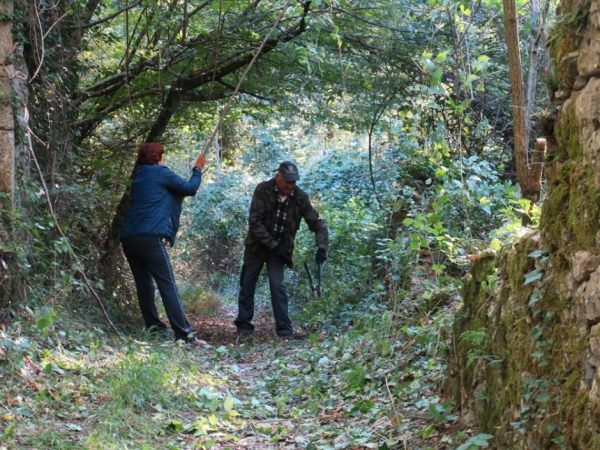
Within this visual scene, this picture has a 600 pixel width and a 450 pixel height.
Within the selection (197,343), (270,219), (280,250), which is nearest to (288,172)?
(270,219)

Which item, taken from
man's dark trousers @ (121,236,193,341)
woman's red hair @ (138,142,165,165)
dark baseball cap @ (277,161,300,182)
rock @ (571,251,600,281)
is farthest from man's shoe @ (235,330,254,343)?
rock @ (571,251,600,281)

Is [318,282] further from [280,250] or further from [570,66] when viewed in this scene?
[570,66]

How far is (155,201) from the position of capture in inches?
287

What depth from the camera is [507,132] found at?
9266 mm

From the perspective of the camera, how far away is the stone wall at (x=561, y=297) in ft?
7.68

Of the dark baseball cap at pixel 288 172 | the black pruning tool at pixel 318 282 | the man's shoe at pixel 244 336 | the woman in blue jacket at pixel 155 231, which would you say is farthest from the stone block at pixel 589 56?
the black pruning tool at pixel 318 282

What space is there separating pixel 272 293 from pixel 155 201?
5.89ft

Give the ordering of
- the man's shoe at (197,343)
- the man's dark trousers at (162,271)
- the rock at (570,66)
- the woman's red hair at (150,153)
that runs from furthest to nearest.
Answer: the woman's red hair at (150,153) < the man's dark trousers at (162,271) < the man's shoe at (197,343) < the rock at (570,66)

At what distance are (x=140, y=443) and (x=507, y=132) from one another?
23.2 ft

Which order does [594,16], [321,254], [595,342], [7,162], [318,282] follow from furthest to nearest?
1. [318,282]
2. [321,254]
3. [7,162]
4. [594,16]
5. [595,342]

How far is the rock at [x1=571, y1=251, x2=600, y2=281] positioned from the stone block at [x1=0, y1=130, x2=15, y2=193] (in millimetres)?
4271

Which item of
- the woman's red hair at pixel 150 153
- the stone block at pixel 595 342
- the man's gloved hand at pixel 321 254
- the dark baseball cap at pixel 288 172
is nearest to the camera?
the stone block at pixel 595 342

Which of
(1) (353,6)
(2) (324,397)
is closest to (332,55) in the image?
(1) (353,6)

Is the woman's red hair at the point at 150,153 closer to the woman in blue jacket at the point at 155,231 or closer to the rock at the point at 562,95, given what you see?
the woman in blue jacket at the point at 155,231
